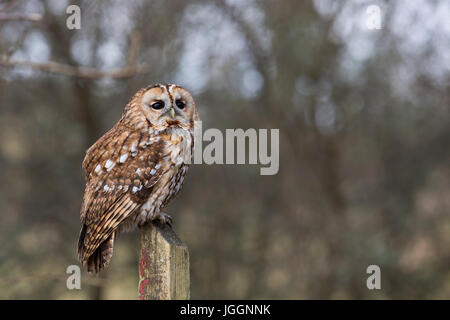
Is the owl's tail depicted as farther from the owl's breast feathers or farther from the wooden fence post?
the wooden fence post

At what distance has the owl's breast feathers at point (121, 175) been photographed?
7.36 feet

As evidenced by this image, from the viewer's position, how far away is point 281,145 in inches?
247

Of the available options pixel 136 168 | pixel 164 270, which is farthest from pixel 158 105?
pixel 164 270

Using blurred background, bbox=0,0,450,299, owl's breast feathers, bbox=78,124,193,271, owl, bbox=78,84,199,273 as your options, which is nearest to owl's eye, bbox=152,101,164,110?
owl, bbox=78,84,199,273

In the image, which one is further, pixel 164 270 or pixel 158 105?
pixel 158 105

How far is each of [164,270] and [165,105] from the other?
3.30 ft

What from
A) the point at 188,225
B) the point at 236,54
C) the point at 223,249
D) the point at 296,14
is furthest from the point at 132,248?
the point at 296,14

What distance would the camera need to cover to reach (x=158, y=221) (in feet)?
7.57

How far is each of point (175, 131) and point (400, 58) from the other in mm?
4242

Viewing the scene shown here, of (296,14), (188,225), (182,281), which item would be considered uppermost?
(296,14)

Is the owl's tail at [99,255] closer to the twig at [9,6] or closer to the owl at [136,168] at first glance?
the owl at [136,168]

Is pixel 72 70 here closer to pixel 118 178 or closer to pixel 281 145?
pixel 118 178

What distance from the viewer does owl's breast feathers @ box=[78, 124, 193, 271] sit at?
224cm

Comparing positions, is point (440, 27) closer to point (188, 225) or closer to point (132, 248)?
point (188, 225)
